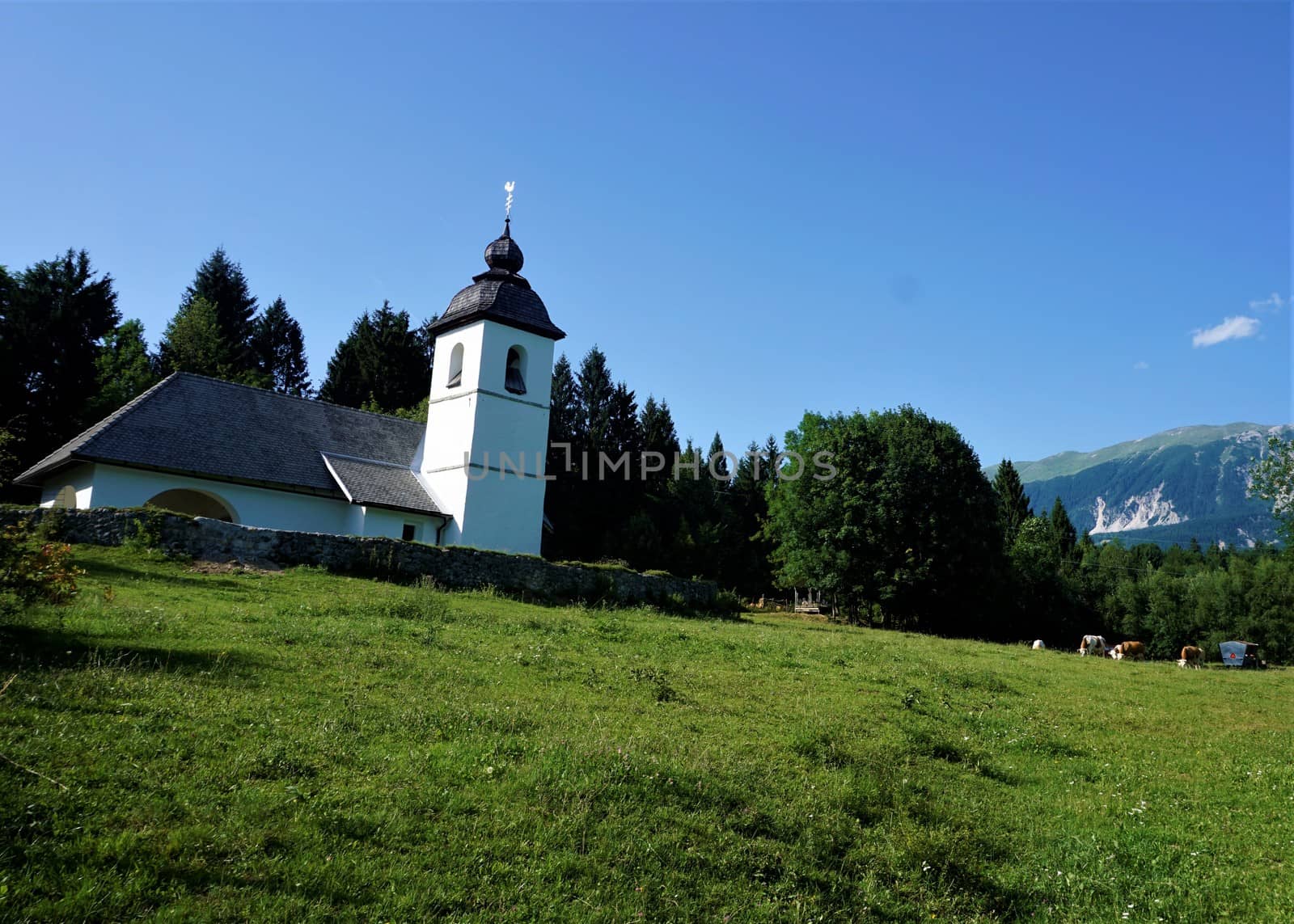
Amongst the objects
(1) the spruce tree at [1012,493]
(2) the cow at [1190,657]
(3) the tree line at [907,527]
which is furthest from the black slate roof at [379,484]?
(1) the spruce tree at [1012,493]

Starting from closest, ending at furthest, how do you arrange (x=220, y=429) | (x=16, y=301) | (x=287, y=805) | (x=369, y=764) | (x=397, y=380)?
(x=287, y=805) → (x=369, y=764) → (x=220, y=429) → (x=16, y=301) → (x=397, y=380)

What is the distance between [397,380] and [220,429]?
2421 cm

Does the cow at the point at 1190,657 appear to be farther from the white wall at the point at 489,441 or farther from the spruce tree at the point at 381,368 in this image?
the spruce tree at the point at 381,368

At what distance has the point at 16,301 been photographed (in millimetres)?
37219

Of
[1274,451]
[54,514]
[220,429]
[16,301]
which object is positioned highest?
[16,301]

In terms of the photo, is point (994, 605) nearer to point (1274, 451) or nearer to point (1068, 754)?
point (1274, 451)

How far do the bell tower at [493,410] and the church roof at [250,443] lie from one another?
128cm

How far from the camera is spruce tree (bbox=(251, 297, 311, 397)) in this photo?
53781mm

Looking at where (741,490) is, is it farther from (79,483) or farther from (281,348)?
(79,483)

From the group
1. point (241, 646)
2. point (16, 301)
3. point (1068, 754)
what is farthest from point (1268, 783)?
point (16, 301)

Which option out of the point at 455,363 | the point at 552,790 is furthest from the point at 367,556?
the point at 552,790

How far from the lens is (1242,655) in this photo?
1607 inches

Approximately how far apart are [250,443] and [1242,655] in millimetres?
45278

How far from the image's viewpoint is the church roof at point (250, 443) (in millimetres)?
24531
